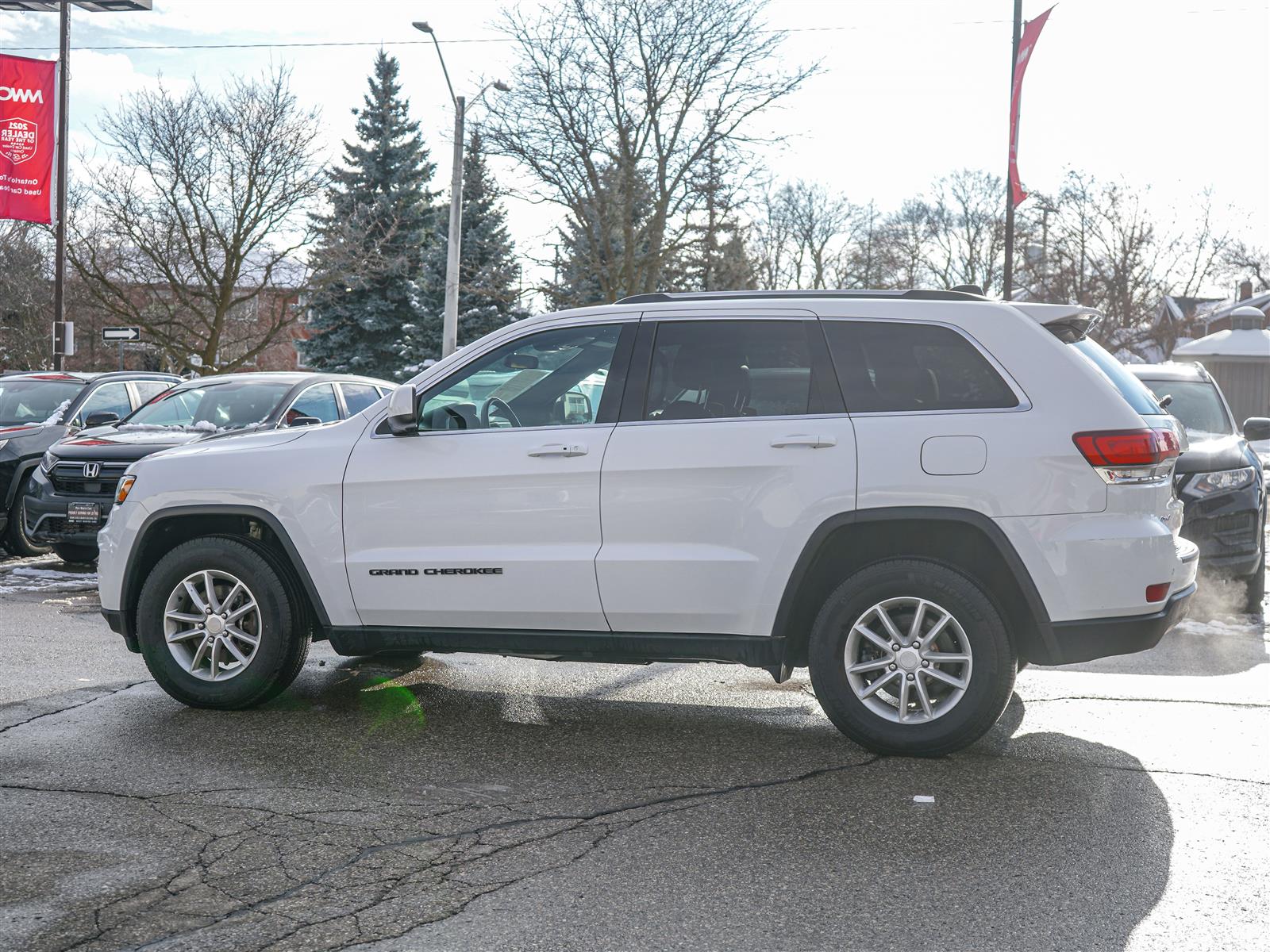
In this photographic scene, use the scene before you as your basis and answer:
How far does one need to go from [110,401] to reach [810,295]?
9.61 m

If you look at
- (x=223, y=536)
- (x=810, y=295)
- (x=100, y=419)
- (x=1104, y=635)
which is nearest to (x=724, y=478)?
(x=810, y=295)

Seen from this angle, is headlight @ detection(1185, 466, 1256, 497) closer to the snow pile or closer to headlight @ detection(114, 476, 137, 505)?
headlight @ detection(114, 476, 137, 505)

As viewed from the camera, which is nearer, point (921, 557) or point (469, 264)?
point (921, 557)

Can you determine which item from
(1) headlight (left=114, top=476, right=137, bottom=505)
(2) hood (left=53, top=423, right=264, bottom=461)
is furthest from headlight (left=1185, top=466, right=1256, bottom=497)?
(2) hood (left=53, top=423, right=264, bottom=461)

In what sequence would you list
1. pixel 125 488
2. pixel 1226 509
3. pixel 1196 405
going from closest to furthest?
pixel 125 488, pixel 1226 509, pixel 1196 405

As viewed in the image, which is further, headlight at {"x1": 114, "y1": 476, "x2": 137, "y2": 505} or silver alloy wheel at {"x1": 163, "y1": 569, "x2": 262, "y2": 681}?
headlight at {"x1": 114, "y1": 476, "x2": 137, "y2": 505}

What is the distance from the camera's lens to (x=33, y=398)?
41.3 feet

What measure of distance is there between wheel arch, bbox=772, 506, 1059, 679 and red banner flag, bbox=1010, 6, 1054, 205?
1593 centimetres

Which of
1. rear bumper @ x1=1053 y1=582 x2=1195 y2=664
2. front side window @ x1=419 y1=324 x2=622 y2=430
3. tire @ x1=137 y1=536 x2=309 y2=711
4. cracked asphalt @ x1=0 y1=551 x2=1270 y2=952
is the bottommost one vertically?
cracked asphalt @ x1=0 y1=551 x2=1270 y2=952

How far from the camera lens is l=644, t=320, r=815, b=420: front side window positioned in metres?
5.14

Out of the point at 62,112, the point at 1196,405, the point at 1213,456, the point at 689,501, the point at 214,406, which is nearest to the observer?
the point at 689,501

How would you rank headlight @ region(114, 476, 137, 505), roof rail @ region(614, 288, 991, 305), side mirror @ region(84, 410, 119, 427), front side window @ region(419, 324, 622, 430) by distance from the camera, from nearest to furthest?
roof rail @ region(614, 288, 991, 305), front side window @ region(419, 324, 622, 430), headlight @ region(114, 476, 137, 505), side mirror @ region(84, 410, 119, 427)

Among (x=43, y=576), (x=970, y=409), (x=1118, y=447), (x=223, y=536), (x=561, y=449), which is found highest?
(x=970, y=409)

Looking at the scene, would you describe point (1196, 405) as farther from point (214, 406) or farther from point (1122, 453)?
point (214, 406)
